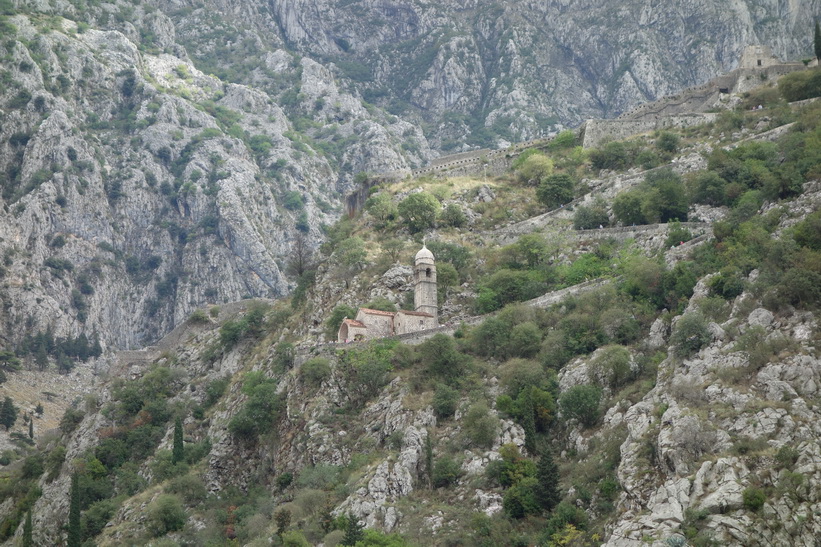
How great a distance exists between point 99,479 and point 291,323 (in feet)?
59.5

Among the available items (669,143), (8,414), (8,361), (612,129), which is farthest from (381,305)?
(8,361)

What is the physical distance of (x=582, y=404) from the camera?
212 feet

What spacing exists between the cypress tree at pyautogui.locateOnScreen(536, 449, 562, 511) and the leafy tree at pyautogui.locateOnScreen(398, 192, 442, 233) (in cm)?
4035

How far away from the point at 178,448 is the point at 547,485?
32.2 meters

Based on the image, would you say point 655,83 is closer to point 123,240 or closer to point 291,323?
point 123,240

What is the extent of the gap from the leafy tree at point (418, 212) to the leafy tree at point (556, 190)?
918 centimetres

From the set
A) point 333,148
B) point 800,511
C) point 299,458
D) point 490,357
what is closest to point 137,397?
point 299,458

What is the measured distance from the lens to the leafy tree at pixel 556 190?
100 m

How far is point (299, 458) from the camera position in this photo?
72.9 m

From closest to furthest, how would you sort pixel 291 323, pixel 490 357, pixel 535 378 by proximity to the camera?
pixel 535 378 < pixel 490 357 < pixel 291 323

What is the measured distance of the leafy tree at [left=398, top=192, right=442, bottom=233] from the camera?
9762 cm

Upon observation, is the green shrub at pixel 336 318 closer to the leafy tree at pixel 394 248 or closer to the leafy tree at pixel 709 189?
the leafy tree at pixel 394 248

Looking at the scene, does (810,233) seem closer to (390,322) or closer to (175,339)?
(390,322)

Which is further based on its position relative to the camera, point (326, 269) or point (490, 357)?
point (326, 269)
